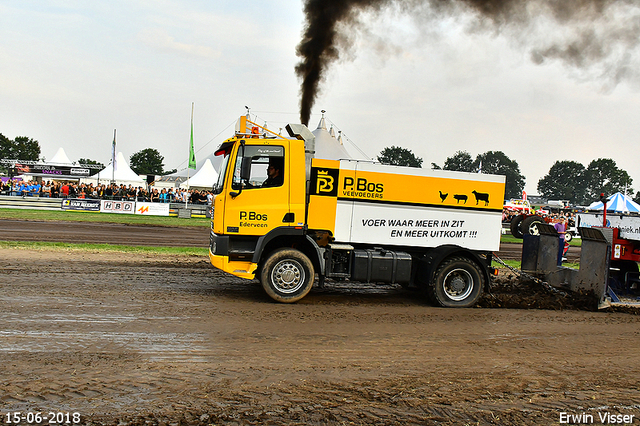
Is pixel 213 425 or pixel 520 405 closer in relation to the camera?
pixel 213 425

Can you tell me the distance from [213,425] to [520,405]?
9.17ft

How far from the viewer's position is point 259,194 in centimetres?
819

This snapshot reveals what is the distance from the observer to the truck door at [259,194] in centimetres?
816

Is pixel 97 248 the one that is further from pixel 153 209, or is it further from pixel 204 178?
pixel 204 178

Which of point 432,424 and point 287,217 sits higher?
point 287,217

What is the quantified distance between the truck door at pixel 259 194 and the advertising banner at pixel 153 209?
23235 mm

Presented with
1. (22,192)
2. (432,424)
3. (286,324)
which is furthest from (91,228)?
(432,424)

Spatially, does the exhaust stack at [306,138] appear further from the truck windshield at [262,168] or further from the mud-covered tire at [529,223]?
the mud-covered tire at [529,223]

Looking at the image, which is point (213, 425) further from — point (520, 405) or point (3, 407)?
point (520, 405)

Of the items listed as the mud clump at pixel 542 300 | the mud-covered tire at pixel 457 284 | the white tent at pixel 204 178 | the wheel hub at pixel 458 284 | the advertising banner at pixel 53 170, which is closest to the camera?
the mud-covered tire at pixel 457 284

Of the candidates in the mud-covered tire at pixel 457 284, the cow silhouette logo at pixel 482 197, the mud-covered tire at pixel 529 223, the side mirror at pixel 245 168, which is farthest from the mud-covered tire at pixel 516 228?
the side mirror at pixel 245 168

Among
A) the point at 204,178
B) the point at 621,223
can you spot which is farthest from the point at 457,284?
the point at 204,178

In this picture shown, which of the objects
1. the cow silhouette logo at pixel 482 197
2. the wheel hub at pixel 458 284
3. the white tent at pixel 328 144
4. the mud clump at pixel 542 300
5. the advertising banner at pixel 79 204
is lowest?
the mud clump at pixel 542 300

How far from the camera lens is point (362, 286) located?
34.7 feet
